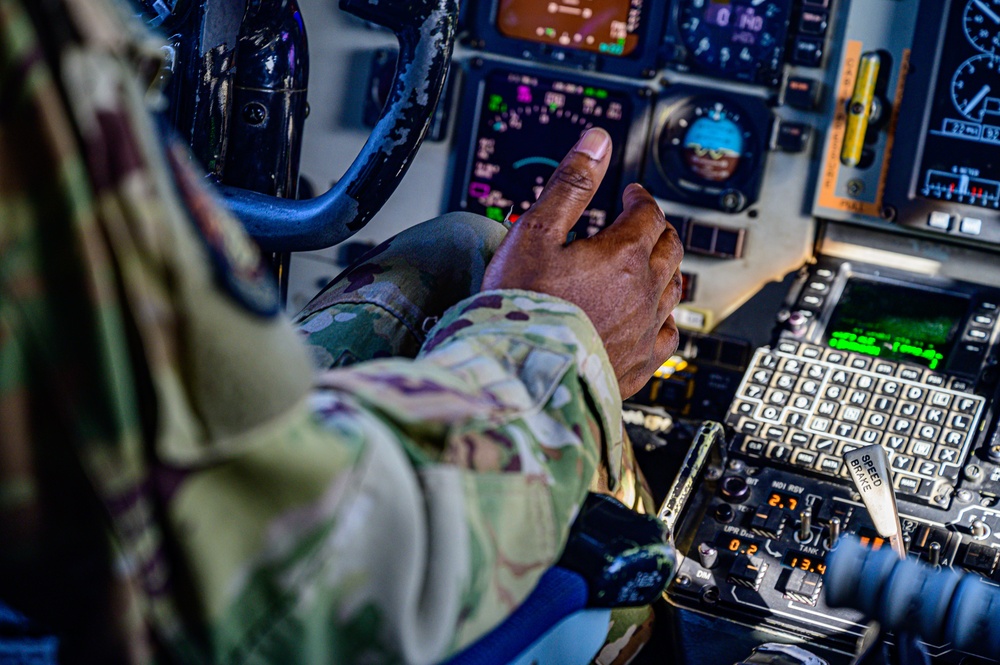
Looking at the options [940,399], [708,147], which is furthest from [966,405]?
[708,147]

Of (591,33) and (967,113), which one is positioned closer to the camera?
(967,113)

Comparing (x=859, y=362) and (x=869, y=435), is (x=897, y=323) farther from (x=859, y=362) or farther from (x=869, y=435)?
(x=869, y=435)

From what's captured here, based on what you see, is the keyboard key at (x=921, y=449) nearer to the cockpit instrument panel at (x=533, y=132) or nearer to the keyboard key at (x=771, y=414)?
the keyboard key at (x=771, y=414)

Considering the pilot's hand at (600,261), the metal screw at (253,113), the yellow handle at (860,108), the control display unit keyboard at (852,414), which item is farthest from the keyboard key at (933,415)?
the metal screw at (253,113)

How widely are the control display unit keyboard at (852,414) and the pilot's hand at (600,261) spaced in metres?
0.63

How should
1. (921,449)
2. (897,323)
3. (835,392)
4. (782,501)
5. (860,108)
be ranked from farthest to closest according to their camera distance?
(860,108)
(897,323)
(835,392)
(921,449)
(782,501)

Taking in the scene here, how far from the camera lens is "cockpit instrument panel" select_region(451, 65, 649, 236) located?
2.00m

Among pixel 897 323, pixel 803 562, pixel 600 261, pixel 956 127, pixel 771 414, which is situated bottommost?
pixel 803 562

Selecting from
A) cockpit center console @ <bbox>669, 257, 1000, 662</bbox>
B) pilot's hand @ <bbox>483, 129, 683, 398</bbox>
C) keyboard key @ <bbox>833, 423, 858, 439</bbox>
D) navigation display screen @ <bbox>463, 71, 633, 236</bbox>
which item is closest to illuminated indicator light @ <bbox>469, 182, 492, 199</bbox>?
navigation display screen @ <bbox>463, 71, 633, 236</bbox>

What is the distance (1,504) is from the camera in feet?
1.42

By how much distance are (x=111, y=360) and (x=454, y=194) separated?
1.65 m

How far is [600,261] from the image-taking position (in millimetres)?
871

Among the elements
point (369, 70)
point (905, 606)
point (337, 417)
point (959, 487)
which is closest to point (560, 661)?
point (905, 606)

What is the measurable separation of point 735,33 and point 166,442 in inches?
67.5
